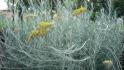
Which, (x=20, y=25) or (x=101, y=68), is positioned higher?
(x=20, y=25)

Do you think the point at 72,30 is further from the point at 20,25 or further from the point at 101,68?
the point at 20,25

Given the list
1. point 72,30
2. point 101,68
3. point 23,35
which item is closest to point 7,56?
point 23,35

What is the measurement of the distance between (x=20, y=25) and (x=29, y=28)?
17 cm

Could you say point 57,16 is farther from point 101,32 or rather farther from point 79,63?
point 79,63

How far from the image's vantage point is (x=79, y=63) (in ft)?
6.27

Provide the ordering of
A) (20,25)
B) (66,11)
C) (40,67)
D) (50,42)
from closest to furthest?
(40,67), (50,42), (66,11), (20,25)

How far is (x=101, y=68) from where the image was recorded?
2.01 metres

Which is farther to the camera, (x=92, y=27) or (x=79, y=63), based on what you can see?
(x=92, y=27)

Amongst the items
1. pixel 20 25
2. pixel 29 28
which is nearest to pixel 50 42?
pixel 29 28

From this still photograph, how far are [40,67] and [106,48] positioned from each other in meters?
0.43

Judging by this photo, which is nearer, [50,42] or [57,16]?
[50,42]

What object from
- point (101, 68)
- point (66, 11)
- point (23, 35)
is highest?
point (66, 11)

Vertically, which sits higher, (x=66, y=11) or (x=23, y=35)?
(x=66, y=11)

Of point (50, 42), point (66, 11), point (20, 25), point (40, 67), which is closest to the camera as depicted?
point (40, 67)
